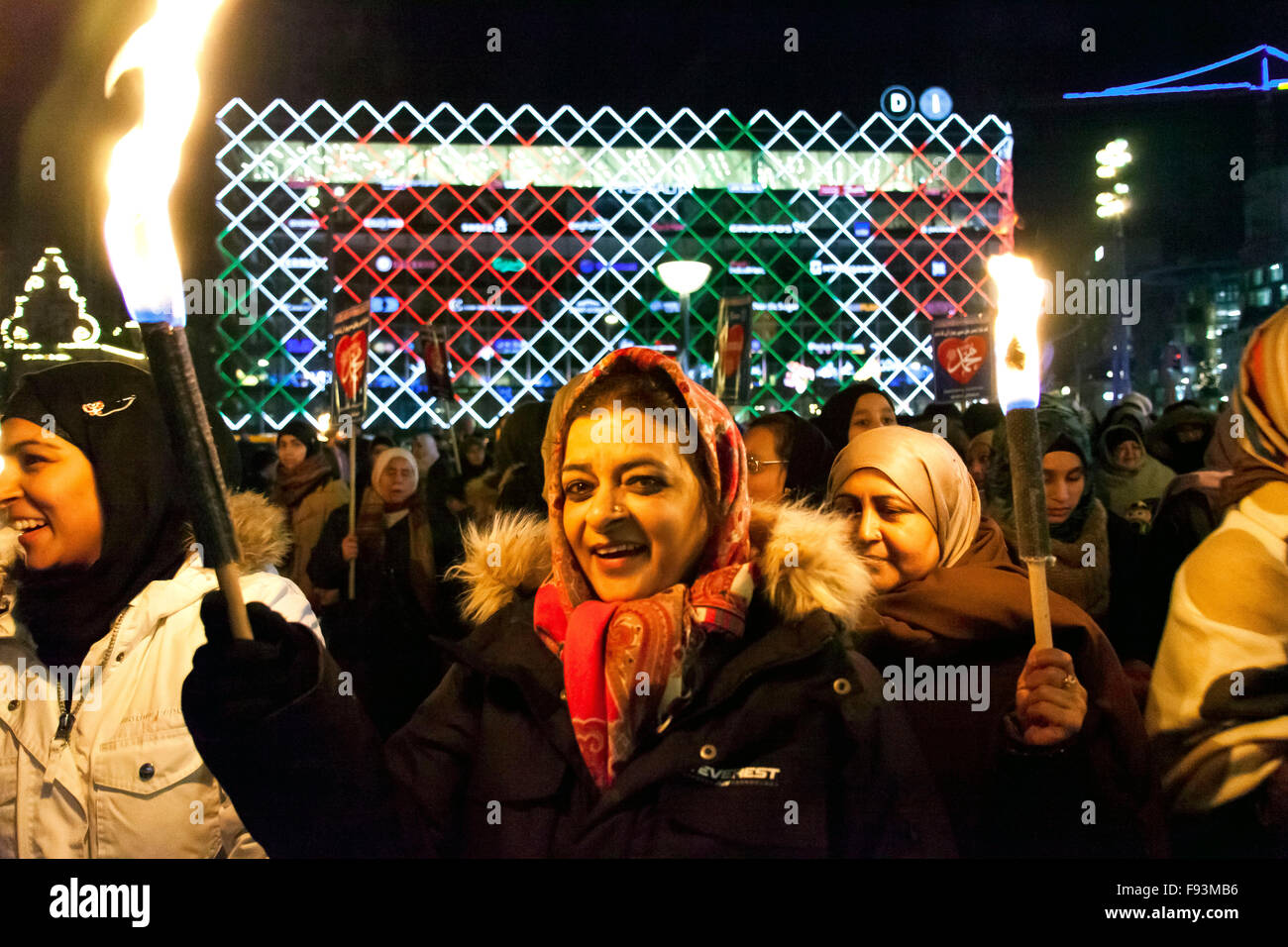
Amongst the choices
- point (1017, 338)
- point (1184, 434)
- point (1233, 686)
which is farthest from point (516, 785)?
point (1184, 434)

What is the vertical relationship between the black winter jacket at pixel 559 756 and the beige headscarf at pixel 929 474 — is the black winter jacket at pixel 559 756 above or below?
below

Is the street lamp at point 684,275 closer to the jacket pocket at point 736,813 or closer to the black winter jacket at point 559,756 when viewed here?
the black winter jacket at point 559,756

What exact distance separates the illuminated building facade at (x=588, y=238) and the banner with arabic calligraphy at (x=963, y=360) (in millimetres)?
66

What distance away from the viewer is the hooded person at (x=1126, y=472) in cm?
302

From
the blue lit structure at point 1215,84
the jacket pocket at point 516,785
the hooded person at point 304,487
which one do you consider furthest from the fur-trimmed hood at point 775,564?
the blue lit structure at point 1215,84

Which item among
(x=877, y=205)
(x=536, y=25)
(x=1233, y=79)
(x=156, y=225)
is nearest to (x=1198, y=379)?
(x=1233, y=79)

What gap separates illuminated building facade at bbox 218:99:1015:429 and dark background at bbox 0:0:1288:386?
0.21 feet

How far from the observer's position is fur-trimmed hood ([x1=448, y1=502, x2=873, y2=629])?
2.01 m

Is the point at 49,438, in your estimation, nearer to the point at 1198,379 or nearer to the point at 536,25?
the point at 536,25

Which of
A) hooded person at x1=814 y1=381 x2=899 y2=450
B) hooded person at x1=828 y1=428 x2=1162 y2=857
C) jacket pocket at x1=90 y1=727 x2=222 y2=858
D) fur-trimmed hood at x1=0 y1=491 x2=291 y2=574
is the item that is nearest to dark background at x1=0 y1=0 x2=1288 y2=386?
hooded person at x1=814 y1=381 x2=899 y2=450

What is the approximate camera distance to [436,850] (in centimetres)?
217

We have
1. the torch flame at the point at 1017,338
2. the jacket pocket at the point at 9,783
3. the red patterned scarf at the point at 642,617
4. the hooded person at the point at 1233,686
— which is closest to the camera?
the red patterned scarf at the point at 642,617

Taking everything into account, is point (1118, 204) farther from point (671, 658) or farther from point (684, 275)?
point (671, 658)

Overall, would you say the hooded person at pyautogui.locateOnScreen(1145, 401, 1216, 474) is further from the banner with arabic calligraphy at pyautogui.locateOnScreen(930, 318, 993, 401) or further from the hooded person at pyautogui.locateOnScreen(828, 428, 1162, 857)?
the hooded person at pyautogui.locateOnScreen(828, 428, 1162, 857)
